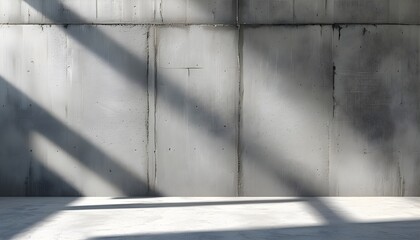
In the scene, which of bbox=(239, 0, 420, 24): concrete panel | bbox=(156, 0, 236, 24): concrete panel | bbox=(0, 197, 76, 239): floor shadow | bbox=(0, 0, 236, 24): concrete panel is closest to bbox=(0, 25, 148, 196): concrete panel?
bbox=(0, 0, 236, 24): concrete panel

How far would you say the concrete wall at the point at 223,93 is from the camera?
24.6 feet

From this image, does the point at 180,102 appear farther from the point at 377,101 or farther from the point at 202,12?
the point at 377,101

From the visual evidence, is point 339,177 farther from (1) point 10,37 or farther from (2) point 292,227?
(1) point 10,37

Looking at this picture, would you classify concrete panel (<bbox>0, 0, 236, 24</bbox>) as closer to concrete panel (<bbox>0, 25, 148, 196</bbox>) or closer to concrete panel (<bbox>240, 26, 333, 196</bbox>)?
concrete panel (<bbox>0, 25, 148, 196</bbox>)

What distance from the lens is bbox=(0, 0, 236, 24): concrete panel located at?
7.54 m

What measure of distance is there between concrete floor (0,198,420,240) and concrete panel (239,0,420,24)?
230cm

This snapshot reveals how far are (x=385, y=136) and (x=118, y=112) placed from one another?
11.4 feet

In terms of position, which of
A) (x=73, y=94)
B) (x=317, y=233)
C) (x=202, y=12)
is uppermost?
(x=202, y=12)

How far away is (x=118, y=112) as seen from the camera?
7.55 m

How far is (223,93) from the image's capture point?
7.52 m

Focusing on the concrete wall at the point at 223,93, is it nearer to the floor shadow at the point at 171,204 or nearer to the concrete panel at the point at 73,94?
the concrete panel at the point at 73,94

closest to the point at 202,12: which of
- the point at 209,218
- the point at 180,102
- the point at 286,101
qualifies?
the point at 180,102

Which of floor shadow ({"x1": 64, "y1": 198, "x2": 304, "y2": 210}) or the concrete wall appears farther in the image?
the concrete wall

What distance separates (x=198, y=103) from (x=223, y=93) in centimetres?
35
